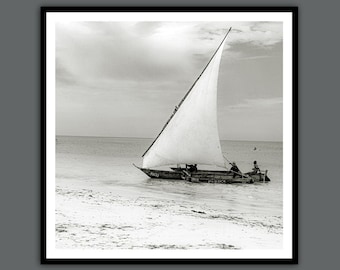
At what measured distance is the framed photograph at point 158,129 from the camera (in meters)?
2.83

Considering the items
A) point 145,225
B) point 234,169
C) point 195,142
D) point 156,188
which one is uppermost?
point 195,142

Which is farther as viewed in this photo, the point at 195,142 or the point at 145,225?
the point at 195,142

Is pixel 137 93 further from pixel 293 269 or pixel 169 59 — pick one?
pixel 293 269

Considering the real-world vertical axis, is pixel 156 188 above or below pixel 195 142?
below

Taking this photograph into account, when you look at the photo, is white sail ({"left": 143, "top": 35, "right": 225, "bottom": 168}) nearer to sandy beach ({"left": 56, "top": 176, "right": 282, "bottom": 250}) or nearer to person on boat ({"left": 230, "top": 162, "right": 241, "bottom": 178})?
person on boat ({"left": 230, "top": 162, "right": 241, "bottom": 178})

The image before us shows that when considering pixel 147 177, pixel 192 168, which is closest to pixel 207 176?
pixel 192 168

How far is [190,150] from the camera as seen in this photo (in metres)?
2.94

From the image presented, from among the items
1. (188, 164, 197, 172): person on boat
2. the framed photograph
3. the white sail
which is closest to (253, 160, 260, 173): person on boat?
the framed photograph

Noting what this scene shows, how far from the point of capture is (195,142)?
9.62 ft

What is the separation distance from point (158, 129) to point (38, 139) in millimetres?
636

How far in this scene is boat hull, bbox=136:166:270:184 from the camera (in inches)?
111

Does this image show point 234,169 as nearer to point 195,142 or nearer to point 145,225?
point 195,142

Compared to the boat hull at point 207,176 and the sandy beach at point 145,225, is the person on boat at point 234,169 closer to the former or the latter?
the boat hull at point 207,176

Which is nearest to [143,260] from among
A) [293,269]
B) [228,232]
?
[228,232]
